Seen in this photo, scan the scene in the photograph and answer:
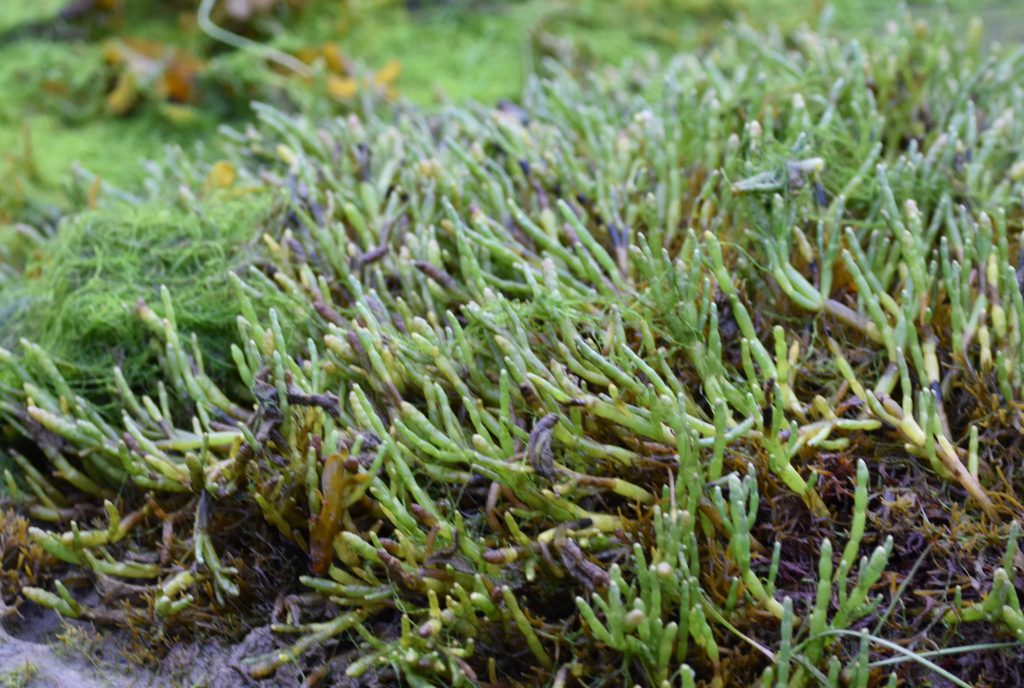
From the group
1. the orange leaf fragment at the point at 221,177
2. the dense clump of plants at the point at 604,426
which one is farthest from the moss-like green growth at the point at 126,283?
the orange leaf fragment at the point at 221,177

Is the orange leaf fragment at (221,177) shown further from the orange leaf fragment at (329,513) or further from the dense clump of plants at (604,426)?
the orange leaf fragment at (329,513)

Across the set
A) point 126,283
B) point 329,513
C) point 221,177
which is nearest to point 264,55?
point 221,177

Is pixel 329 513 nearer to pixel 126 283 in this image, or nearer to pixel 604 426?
pixel 604 426

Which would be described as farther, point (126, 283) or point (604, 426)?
point (126, 283)

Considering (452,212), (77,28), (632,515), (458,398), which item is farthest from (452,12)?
(632,515)

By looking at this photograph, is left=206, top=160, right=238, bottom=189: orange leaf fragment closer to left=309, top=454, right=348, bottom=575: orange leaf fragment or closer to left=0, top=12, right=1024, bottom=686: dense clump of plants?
left=0, top=12, right=1024, bottom=686: dense clump of plants

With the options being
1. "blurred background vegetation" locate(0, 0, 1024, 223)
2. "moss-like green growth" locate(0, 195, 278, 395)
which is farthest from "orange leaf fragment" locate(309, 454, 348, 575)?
"blurred background vegetation" locate(0, 0, 1024, 223)

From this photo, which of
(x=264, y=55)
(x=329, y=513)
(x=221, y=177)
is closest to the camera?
(x=329, y=513)
